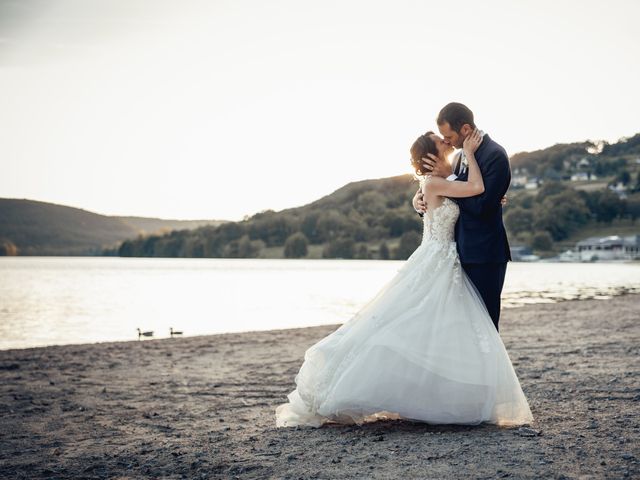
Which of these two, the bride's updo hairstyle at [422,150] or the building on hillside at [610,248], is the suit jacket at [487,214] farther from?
the building on hillside at [610,248]

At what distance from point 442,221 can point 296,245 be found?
4521 inches

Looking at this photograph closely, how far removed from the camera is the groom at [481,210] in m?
5.22

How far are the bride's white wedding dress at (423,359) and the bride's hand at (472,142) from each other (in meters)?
0.52

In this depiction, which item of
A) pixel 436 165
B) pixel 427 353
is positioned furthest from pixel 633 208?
pixel 427 353

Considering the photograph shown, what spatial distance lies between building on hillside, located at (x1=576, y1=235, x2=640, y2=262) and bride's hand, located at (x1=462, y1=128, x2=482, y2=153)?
382 feet

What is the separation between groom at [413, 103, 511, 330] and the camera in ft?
17.1

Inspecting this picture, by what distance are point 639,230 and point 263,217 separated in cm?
7918

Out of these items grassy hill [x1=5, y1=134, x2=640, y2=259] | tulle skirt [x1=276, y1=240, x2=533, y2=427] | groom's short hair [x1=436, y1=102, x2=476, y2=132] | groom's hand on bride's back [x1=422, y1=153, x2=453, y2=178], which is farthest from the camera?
grassy hill [x1=5, y1=134, x2=640, y2=259]

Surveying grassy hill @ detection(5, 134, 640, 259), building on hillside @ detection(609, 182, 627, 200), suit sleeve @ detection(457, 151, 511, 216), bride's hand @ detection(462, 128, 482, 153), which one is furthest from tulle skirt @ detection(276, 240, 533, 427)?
building on hillside @ detection(609, 182, 627, 200)

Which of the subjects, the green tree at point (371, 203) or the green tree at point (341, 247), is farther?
the green tree at point (371, 203)

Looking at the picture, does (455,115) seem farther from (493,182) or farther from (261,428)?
(261,428)

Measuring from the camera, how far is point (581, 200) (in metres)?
129

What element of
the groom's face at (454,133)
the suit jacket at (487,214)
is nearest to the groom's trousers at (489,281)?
the suit jacket at (487,214)

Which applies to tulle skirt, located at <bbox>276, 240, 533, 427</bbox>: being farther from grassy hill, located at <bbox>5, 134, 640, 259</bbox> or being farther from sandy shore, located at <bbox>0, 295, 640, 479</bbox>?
grassy hill, located at <bbox>5, 134, 640, 259</bbox>
